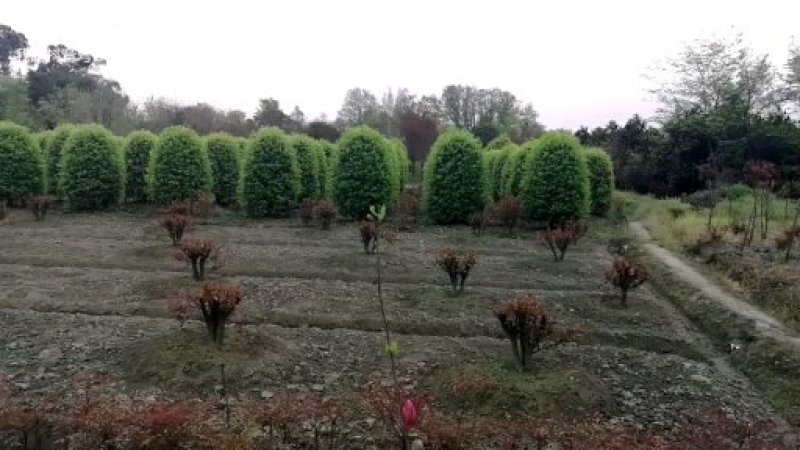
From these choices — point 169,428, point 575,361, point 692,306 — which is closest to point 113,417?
point 169,428

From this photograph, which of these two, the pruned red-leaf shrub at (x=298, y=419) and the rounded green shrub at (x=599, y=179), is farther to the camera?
the rounded green shrub at (x=599, y=179)

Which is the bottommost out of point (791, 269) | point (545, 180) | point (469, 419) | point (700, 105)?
point (469, 419)

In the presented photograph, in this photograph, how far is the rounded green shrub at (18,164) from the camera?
1470 cm

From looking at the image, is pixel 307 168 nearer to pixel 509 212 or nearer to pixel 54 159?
pixel 509 212

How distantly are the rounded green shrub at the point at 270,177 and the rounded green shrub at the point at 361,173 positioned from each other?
1.19m

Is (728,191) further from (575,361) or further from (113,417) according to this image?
(113,417)

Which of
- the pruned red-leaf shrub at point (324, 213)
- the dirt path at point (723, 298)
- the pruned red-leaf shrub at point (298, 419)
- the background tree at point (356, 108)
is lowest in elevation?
the pruned red-leaf shrub at point (298, 419)

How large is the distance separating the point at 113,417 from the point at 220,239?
310 inches

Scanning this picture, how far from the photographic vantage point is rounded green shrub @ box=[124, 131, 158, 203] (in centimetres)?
1552

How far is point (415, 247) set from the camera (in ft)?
34.5

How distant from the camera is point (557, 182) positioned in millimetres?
12977

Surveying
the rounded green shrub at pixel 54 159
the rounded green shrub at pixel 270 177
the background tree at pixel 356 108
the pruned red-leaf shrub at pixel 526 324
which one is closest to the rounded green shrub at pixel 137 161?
the rounded green shrub at pixel 54 159

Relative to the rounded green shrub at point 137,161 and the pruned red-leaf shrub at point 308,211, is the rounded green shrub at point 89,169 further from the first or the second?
the pruned red-leaf shrub at point 308,211

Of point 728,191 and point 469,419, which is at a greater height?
point 728,191
